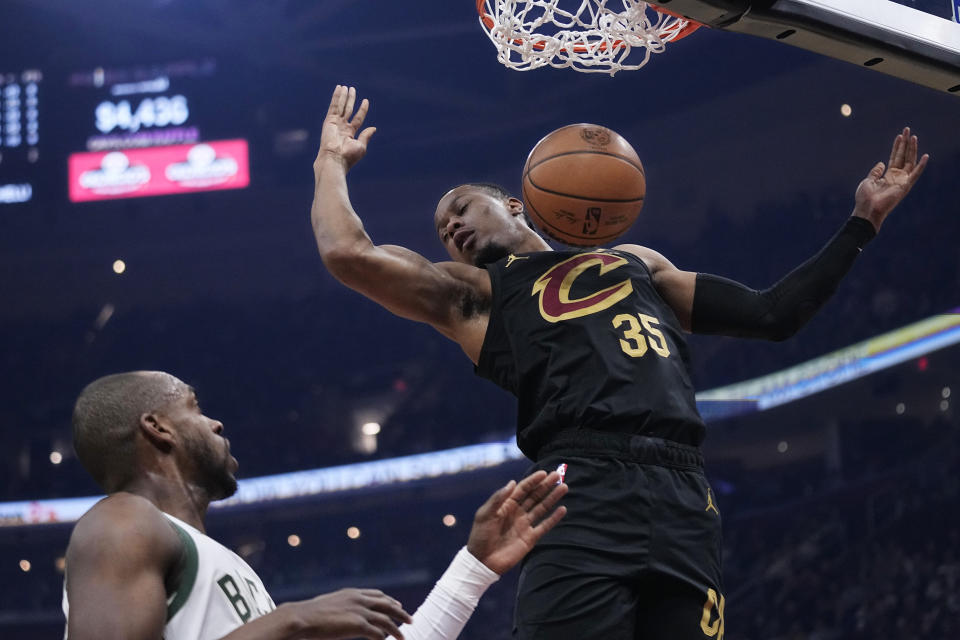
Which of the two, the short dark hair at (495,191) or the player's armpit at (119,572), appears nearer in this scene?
the player's armpit at (119,572)

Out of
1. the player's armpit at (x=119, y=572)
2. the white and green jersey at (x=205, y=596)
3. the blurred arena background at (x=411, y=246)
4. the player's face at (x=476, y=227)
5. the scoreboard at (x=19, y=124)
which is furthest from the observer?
the scoreboard at (x=19, y=124)

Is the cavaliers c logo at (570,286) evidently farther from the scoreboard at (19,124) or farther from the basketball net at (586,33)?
the scoreboard at (19,124)

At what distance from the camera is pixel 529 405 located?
264 cm

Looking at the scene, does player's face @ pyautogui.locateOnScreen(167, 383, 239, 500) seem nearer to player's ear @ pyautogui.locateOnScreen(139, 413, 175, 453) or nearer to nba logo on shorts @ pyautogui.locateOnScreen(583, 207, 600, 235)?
player's ear @ pyautogui.locateOnScreen(139, 413, 175, 453)

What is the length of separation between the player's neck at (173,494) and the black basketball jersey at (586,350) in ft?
2.51

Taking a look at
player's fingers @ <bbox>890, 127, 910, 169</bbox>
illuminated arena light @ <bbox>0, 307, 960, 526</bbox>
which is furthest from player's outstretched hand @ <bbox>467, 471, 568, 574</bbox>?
illuminated arena light @ <bbox>0, 307, 960, 526</bbox>

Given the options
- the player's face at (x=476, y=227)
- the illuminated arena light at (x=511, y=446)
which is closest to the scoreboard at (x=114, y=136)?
the illuminated arena light at (x=511, y=446)

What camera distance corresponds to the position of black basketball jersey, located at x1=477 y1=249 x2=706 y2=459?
99.0 inches

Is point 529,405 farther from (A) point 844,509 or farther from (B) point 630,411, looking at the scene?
(A) point 844,509

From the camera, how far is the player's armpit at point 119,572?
6.09 feet

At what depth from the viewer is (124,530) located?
6.48 feet

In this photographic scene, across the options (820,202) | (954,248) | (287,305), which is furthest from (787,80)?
(287,305)

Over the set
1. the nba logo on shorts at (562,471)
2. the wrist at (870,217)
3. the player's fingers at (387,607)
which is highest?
the wrist at (870,217)

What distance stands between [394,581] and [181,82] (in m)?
7.54
